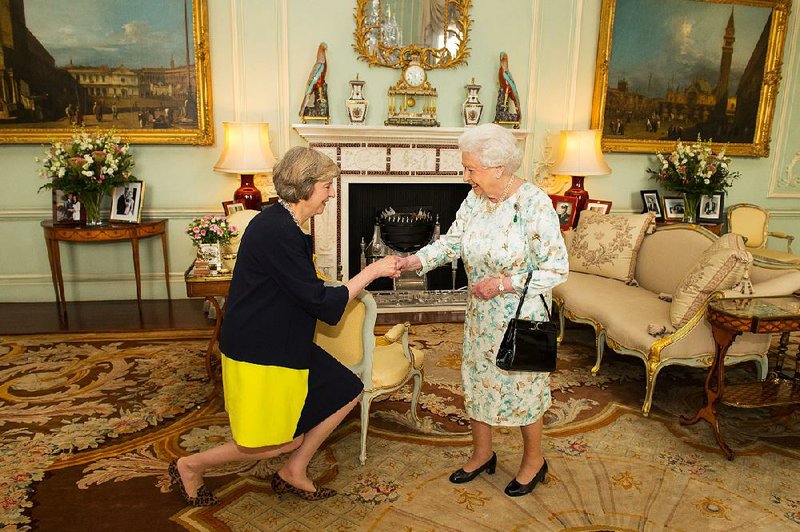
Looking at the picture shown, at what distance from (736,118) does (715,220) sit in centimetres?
118

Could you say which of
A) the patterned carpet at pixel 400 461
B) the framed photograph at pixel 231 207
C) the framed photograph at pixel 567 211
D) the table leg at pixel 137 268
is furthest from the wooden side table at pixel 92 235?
the framed photograph at pixel 567 211

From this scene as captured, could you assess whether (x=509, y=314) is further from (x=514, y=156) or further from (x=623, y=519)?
(x=623, y=519)

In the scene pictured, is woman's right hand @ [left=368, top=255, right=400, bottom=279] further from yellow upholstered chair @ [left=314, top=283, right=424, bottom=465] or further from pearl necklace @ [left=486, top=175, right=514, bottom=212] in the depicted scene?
pearl necklace @ [left=486, top=175, right=514, bottom=212]

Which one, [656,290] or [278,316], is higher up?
[278,316]

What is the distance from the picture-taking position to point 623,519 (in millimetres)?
2424

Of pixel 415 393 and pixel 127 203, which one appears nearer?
pixel 415 393

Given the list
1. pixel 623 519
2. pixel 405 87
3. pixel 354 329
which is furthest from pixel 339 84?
pixel 623 519

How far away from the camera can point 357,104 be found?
5340mm

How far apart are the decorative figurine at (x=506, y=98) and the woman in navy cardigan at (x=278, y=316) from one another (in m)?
3.71

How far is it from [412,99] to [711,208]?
11.0 feet

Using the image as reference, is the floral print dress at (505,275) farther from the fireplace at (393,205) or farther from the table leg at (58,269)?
the table leg at (58,269)

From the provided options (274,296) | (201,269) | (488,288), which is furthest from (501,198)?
(201,269)

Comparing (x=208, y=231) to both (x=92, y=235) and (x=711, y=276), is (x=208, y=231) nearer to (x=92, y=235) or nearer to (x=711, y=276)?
(x=92, y=235)

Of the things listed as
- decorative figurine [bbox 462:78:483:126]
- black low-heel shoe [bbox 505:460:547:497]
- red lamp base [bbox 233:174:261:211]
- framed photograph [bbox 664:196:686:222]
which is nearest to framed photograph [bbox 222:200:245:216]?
red lamp base [bbox 233:174:261:211]
